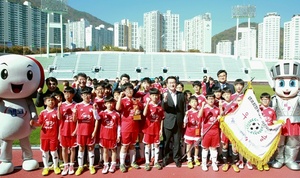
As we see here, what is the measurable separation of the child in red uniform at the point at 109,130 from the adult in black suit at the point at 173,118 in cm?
98

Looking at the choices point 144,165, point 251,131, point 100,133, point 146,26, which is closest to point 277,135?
point 251,131

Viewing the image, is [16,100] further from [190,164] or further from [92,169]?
[190,164]

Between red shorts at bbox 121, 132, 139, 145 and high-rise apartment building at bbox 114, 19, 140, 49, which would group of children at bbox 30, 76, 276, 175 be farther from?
high-rise apartment building at bbox 114, 19, 140, 49

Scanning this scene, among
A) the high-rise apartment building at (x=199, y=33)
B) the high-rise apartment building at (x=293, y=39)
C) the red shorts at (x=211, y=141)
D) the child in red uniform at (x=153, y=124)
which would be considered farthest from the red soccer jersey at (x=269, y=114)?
the high-rise apartment building at (x=199, y=33)

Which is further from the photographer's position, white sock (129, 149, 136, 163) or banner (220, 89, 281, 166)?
white sock (129, 149, 136, 163)

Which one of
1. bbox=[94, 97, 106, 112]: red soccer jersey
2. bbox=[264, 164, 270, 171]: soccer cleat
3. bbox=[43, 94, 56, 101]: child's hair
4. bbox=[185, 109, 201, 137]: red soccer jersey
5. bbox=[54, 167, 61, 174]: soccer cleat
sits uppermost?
bbox=[43, 94, 56, 101]: child's hair

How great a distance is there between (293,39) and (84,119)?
72.3m

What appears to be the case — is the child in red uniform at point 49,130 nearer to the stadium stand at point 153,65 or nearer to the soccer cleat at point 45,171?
the soccer cleat at point 45,171

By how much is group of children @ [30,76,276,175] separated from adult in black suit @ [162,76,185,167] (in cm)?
13

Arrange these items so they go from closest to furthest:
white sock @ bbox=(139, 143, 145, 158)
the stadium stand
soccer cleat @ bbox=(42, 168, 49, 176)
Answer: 1. soccer cleat @ bbox=(42, 168, 49, 176)
2. white sock @ bbox=(139, 143, 145, 158)
3. the stadium stand

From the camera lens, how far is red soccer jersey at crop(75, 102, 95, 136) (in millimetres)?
4828

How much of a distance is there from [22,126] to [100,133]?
1414 millimetres

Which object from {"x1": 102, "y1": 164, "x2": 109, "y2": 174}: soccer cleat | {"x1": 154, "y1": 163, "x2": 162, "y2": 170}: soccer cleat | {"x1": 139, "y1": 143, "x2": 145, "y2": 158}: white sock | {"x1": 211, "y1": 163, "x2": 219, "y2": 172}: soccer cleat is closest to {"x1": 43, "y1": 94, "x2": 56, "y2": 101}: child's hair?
{"x1": 102, "y1": 164, "x2": 109, "y2": 174}: soccer cleat

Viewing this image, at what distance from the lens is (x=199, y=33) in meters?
72.8
